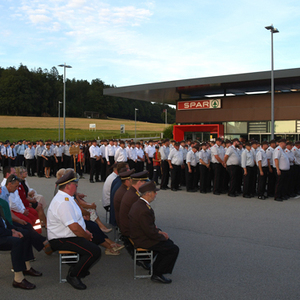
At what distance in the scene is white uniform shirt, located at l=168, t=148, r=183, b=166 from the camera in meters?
13.2

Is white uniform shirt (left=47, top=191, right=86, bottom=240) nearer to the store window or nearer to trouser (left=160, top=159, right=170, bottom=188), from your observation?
trouser (left=160, top=159, right=170, bottom=188)

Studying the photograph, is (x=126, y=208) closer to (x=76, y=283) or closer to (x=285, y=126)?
(x=76, y=283)

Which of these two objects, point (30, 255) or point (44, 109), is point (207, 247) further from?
point (44, 109)

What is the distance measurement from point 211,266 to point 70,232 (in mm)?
2296

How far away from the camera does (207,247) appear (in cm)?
609

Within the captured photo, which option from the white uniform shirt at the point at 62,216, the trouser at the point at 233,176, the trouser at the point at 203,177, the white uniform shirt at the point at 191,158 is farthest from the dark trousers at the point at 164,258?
the white uniform shirt at the point at 191,158

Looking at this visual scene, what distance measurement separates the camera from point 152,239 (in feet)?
15.1

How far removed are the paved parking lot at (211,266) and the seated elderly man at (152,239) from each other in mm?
221

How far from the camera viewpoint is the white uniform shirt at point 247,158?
11.2m

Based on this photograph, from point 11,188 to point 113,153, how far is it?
11.4 meters

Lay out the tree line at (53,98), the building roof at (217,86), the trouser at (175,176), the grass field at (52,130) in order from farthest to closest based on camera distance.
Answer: the tree line at (53,98), the grass field at (52,130), the building roof at (217,86), the trouser at (175,176)

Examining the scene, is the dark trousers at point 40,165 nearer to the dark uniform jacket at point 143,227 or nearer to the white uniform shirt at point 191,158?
the white uniform shirt at point 191,158

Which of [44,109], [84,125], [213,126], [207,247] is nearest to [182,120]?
[213,126]

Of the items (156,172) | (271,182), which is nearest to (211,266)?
(271,182)
